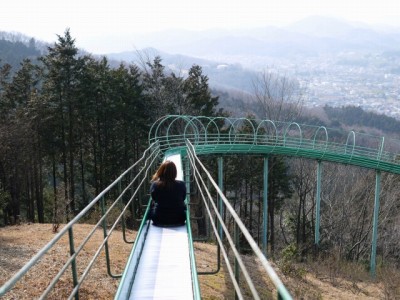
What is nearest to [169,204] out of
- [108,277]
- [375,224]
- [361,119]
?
[108,277]

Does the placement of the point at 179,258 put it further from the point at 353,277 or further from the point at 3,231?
the point at 353,277

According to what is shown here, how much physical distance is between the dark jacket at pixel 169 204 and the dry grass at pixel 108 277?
2023 millimetres

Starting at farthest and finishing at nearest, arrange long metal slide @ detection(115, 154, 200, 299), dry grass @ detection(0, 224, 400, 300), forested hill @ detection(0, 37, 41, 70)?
forested hill @ detection(0, 37, 41, 70) → dry grass @ detection(0, 224, 400, 300) → long metal slide @ detection(115, 154, 200, 299)

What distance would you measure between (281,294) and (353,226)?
3234cm

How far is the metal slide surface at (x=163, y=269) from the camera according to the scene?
4.68 metres

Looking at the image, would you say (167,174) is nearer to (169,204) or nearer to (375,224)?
(169,204)

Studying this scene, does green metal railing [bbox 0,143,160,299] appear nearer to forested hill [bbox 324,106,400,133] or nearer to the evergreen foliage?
the evergreen foliage

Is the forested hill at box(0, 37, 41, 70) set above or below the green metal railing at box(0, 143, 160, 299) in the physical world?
above

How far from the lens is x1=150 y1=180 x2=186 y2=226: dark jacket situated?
6.72 m

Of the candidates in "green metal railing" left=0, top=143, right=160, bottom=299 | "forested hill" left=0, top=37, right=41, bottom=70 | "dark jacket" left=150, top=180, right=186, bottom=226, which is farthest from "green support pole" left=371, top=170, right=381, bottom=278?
"forested hill" left=0, top=37, right=41, bottom=70

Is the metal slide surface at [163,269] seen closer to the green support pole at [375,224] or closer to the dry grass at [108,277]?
the dry grass at [108,277]

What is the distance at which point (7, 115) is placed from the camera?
1337 inches

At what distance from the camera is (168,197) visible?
6781mm

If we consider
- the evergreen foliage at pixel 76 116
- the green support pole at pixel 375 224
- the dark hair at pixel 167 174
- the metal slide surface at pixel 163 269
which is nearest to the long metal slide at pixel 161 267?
the metal slide surface at pixel 163 269
